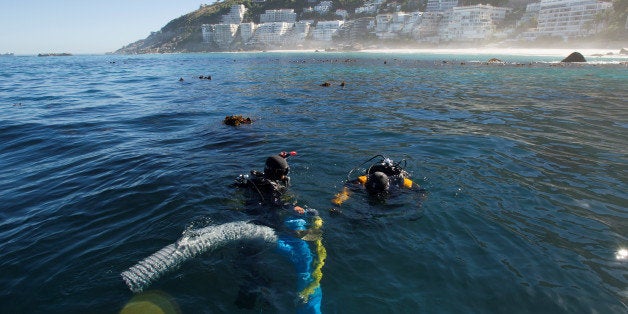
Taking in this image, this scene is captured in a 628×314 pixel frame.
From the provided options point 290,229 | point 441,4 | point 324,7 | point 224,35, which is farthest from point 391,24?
point 290,229

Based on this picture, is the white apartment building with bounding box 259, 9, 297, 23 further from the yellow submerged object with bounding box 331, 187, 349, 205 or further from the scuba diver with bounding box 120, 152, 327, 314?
the scuba diver with bounding box 120, 152, 327, 314

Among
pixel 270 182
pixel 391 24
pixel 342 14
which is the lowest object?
pixel 270 182

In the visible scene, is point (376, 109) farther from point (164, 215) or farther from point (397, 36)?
point (397, 36)

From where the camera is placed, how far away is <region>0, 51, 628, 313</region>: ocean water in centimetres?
470

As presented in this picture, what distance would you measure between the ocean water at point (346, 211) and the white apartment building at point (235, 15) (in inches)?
7450

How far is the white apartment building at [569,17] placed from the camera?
89062 mm

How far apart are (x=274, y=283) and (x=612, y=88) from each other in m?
32.2

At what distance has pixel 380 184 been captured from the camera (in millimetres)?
6809

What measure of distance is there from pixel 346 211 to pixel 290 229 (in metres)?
1.40

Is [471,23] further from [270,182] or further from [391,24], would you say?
[270,182]

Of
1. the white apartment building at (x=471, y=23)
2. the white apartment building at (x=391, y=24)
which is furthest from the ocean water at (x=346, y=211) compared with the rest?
the white apartment building at (x=391, y=24)

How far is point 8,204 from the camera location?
7.79m

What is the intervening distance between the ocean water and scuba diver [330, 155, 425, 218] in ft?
0.81

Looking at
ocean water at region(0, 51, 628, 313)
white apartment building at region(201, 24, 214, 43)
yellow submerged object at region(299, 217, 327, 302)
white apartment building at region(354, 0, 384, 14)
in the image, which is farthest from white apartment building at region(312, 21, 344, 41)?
yellow submerged object at region(299, 217, 327, 302)
